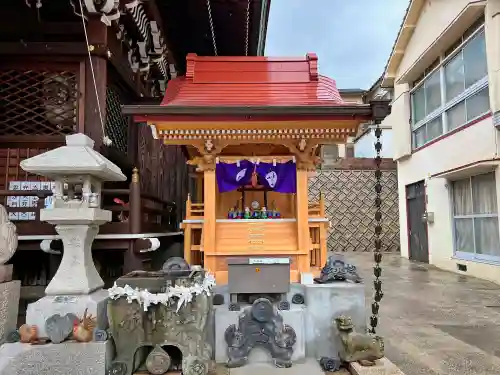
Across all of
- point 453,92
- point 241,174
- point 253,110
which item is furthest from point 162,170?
point 453,92

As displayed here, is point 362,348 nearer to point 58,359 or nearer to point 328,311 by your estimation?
point 328,311

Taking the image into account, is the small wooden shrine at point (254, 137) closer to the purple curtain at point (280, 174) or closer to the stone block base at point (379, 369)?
the purple curtain at point (280, 174)

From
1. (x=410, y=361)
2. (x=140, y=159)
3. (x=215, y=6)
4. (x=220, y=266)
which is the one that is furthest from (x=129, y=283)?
(x=215, y=6)

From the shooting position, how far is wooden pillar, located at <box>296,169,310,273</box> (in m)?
5.79

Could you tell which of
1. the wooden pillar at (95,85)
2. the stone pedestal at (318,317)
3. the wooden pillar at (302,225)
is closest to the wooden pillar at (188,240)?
the stone pedestal at (318,317)

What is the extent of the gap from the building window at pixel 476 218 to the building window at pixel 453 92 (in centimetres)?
193

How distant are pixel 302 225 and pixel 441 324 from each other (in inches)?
117

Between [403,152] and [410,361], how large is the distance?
12.4 m

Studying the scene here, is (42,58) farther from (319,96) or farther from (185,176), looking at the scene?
(185,176)

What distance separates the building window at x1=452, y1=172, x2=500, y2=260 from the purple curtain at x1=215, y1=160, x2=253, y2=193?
311 inches

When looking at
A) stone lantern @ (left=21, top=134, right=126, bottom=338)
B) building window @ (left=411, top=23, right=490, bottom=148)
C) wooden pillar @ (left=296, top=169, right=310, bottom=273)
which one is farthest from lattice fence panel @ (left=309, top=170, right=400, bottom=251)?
stone lantern @ (left=21, top=134, right=126, bottom=338)

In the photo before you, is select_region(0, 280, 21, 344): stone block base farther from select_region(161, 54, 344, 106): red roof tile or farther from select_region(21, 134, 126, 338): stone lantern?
select_region(161, 54, 344, 106): red roof tile

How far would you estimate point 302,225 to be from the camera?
19.3 ft

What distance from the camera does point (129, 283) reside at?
14.8 feet
